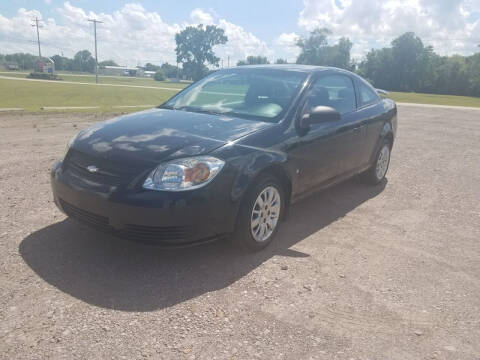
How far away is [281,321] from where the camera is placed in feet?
9.01

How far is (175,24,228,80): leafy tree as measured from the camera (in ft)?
347

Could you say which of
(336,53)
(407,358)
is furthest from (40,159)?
(336,53)

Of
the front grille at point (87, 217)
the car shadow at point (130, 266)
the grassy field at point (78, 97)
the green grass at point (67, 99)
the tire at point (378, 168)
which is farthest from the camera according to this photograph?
the grassy field at point (78, 97)

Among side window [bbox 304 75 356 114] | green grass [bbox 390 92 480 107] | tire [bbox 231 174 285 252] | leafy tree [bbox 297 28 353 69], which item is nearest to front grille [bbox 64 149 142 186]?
tire [bbox 231 174 285 252]

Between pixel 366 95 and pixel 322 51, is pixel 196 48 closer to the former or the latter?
pixel 322 51

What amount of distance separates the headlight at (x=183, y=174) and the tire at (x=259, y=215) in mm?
431

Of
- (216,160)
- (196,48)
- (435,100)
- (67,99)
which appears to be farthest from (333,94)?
(196,48)

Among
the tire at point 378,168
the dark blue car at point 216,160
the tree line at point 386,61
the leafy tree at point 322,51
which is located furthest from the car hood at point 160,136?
the leafy tree at point 322,51

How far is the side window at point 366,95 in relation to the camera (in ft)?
18.2

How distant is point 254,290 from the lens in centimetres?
311

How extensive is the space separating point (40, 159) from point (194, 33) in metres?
106

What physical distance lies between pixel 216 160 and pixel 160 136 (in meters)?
0.60

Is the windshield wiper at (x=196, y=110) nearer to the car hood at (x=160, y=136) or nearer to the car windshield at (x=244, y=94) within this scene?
the car windshield at (x=244, y=94)

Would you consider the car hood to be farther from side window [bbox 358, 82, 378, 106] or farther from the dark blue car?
side window [bbox 358, 82, 378, 106]
